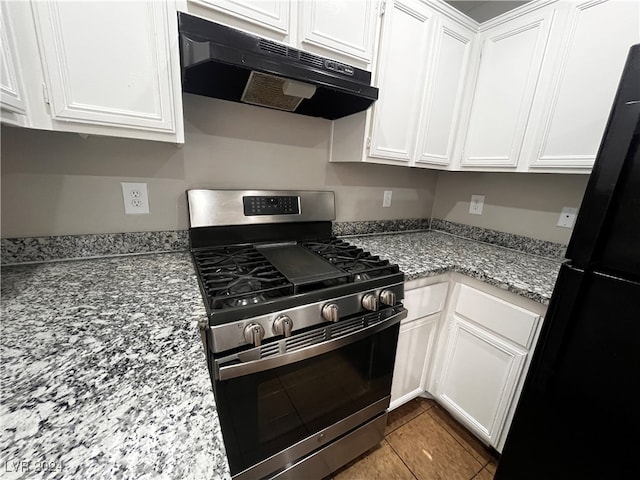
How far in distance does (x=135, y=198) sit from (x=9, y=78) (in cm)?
52

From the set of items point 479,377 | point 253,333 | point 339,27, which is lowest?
point 479,377

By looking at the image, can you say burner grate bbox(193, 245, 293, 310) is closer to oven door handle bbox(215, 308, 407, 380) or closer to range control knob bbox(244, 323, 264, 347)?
range control knob bbox(244, 323, 264, 347)

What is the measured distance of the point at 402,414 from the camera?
152cm

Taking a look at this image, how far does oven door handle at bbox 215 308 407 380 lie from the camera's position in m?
0.73

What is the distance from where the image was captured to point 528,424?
89 cm

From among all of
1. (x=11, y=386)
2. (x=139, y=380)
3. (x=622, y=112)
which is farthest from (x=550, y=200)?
(x=11, y=386)

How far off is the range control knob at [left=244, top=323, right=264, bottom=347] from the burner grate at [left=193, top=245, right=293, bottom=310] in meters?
0.07

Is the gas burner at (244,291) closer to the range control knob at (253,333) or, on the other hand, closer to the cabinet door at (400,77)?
the range control knob at (253,333)

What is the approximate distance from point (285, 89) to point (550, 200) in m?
1.52

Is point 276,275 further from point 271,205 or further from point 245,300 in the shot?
point 271,205

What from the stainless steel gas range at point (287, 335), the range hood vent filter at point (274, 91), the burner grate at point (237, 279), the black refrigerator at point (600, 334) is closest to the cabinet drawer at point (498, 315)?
the black refrigerator at point (600, 334)

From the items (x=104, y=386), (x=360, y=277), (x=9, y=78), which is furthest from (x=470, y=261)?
(x=9, y=78)

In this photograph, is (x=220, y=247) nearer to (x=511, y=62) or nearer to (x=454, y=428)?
(x=454, y=428)

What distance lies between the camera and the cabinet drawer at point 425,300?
1.21m
